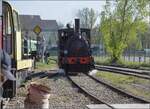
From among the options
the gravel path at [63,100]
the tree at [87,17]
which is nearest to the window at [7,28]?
the gravel path at [63,100]

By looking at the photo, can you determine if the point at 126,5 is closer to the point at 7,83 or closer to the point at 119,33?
the point at 119,33

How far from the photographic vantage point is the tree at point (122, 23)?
179 ft

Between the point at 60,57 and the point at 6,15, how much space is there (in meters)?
17.2

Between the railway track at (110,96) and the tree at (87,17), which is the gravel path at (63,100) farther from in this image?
the tree at (87,17)

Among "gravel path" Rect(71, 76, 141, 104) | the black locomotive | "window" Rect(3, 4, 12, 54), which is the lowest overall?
"gravel path" Rect(71, 76, 141, 104)

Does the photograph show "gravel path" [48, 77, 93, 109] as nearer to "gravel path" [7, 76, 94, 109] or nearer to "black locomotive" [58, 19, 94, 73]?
"gravel path" [7, 76, 94, 109]

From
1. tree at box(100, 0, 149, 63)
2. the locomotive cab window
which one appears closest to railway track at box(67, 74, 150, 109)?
the locomotive cab window

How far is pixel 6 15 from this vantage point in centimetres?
1434

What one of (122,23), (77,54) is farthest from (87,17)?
(77,54)

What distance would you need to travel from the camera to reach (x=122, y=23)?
179ft

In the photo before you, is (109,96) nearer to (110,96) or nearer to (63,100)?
(110,96)

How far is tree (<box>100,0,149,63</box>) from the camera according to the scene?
54.5 metres

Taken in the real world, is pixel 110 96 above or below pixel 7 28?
below

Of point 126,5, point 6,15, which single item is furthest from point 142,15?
point 6,15
